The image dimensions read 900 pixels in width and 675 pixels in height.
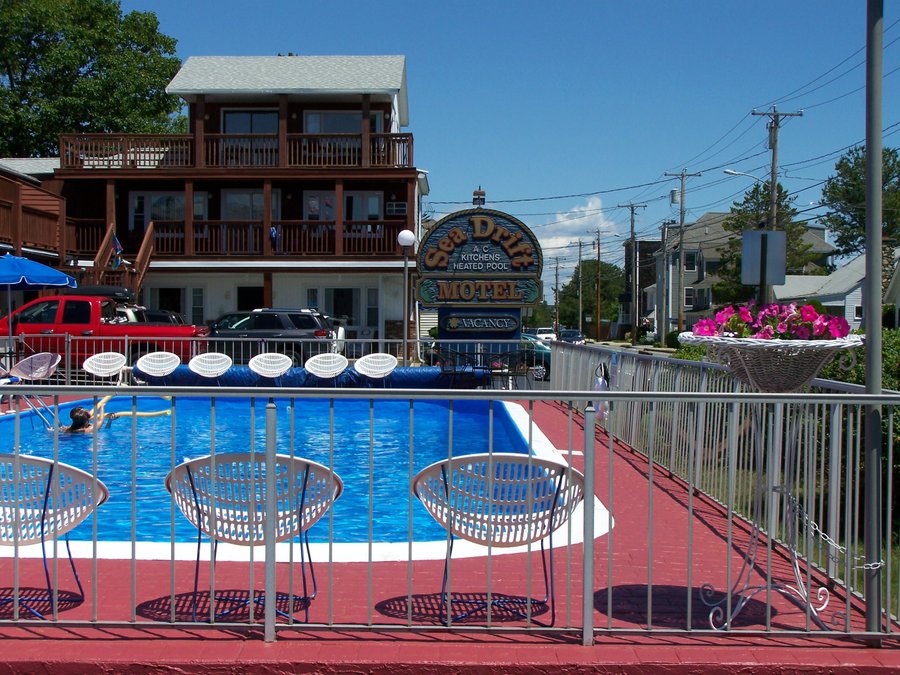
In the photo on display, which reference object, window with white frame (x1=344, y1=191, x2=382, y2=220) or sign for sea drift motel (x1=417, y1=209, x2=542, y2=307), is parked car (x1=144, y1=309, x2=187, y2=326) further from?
window with white frame (x1=344, y1=191, x2=382, y2=220)

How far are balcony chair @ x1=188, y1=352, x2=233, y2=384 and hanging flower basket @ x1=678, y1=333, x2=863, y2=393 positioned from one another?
1273cm

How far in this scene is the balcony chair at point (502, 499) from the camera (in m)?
4.66

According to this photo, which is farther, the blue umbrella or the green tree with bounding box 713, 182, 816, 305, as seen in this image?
the green tree with bounding box 713, 182, 816, 305

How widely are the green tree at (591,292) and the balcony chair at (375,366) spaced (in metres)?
90.2

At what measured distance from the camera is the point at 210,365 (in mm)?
16734

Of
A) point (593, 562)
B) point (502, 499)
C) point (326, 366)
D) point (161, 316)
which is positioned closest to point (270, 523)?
point (502, 499)

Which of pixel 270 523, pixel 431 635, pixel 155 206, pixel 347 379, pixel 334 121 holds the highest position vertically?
pixel 334 121

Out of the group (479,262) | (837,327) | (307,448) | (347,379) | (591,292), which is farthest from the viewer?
(591,292)

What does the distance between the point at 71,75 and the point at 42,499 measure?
4318 centimetres

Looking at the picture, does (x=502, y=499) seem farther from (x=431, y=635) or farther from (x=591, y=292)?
(x=591, y=292)

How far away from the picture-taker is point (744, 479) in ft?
27.4

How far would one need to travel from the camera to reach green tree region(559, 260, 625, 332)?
112m

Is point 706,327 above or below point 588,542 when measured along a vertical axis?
above

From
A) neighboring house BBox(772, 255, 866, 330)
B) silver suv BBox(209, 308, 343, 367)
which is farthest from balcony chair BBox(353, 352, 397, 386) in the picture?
neighboring house BBox(772, 255, 866, 330)
